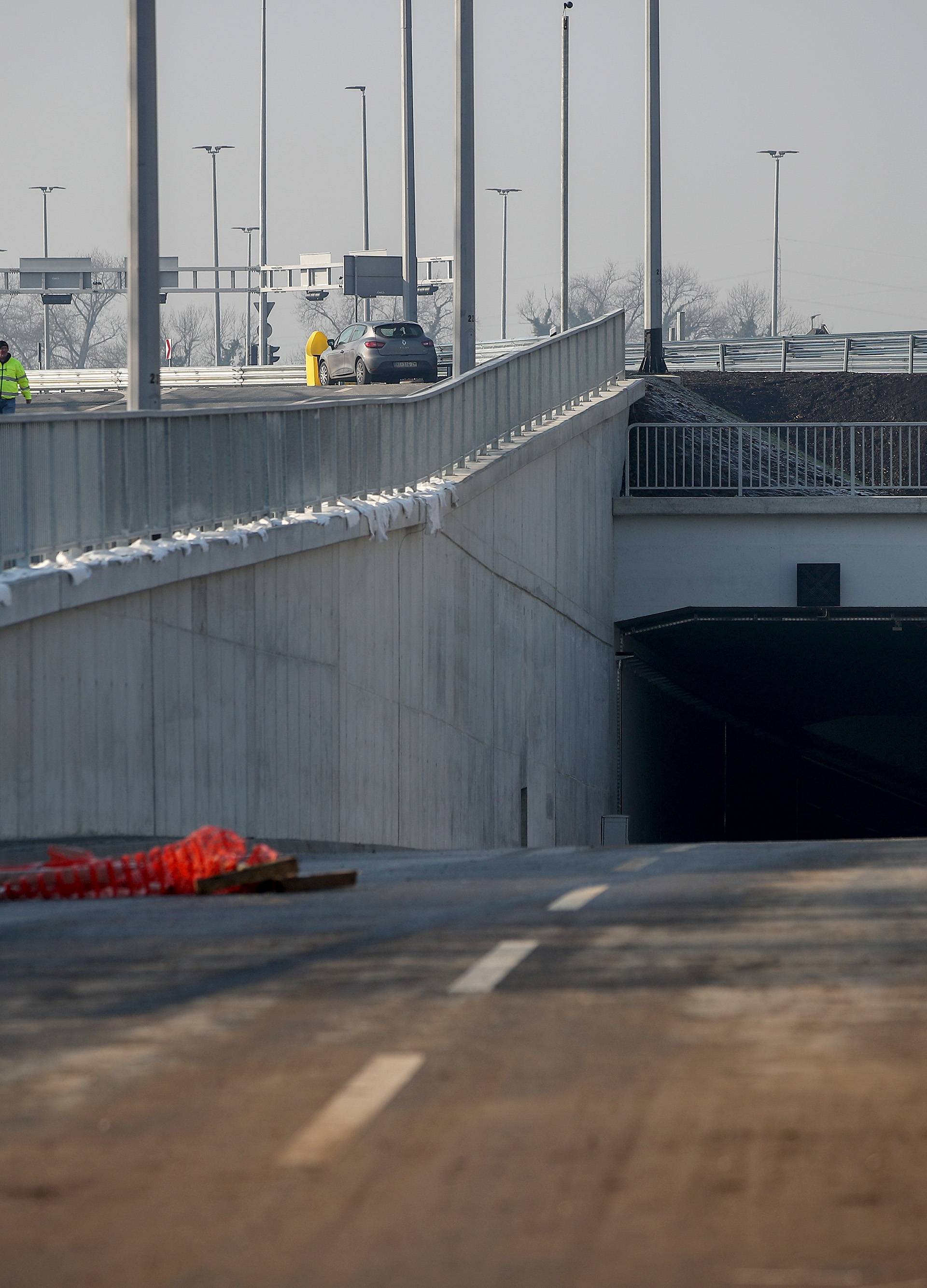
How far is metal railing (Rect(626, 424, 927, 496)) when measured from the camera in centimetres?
3512

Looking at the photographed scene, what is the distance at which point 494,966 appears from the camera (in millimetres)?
7219

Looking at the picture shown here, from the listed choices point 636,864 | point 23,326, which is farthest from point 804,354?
point 23,326

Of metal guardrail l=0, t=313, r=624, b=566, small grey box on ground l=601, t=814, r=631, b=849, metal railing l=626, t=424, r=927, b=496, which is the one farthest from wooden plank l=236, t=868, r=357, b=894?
metal railing l=626, t=424, r=927, b=496

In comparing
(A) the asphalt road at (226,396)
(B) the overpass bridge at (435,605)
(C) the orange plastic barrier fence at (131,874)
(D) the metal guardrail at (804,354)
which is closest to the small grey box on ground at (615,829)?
(B) the overpass bridge at (435,605)

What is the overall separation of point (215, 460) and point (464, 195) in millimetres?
13536

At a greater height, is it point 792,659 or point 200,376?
point 200,376

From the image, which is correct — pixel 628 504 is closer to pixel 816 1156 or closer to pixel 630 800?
pixel 630 800

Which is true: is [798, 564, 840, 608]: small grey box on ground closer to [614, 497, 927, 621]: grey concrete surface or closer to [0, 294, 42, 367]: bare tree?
[614, 497, 927, 621]: grey concrete surface

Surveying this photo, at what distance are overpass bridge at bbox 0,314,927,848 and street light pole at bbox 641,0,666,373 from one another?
3751mm

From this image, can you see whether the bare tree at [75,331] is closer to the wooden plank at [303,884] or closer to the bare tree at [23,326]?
the bare tree at [23,326]

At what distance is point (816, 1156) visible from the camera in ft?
15.1

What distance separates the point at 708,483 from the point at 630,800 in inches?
271

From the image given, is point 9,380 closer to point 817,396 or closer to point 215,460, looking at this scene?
point 215,460

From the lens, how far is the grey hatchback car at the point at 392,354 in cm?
4981
